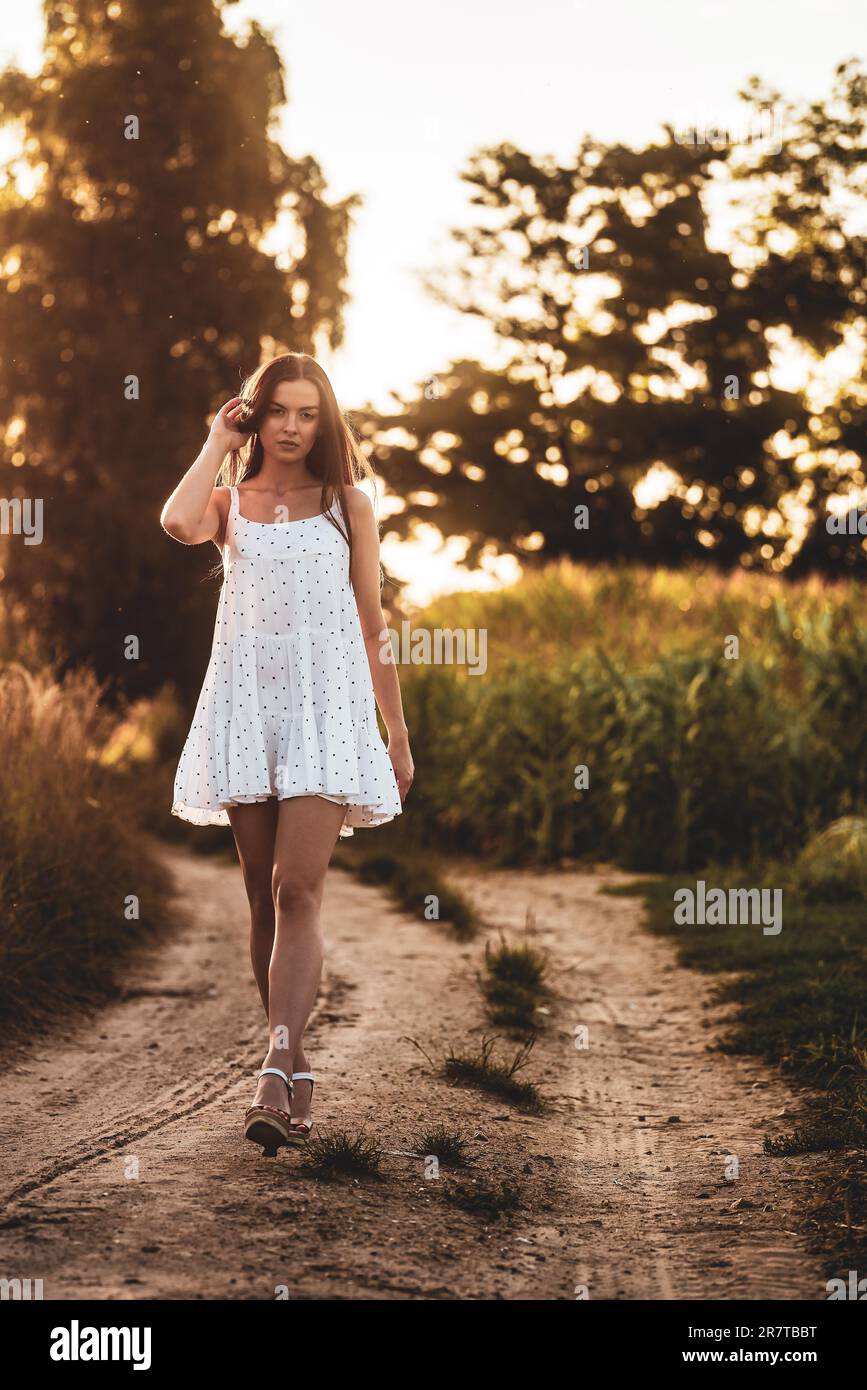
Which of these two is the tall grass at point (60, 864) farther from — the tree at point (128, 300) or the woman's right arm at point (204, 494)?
the tree at point (128, 300)

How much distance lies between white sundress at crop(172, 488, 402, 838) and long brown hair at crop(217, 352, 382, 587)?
0.40 ft

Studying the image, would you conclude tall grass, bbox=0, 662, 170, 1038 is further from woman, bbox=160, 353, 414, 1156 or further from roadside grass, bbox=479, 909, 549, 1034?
woman, bbox=160, 353, 414, 1156

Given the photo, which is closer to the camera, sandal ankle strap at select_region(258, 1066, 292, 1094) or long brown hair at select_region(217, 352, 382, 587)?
sandal ankle strap at select_region(258, 1066, 292, 1094)

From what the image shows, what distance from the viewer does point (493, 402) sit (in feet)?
106

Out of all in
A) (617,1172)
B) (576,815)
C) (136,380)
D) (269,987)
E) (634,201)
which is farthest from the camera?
(634,201)

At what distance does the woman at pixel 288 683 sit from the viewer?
4246mm

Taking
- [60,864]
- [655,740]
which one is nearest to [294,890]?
[60,864]

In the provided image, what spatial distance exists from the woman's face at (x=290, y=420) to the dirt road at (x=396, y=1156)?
1964mm

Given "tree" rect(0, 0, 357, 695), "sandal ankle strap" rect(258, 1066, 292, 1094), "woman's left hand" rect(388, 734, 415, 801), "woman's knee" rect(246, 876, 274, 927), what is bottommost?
"sandal ankle strap" rect(258, 1066, 292, 1094)

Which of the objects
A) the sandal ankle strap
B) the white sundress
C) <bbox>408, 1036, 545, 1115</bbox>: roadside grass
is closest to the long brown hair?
the white sundress

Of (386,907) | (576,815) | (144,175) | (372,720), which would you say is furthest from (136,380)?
(372,720)

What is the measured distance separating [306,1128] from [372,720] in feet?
3.75

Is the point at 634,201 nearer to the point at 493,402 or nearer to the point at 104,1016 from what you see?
the point at 493,402

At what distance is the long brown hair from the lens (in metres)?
4.49
